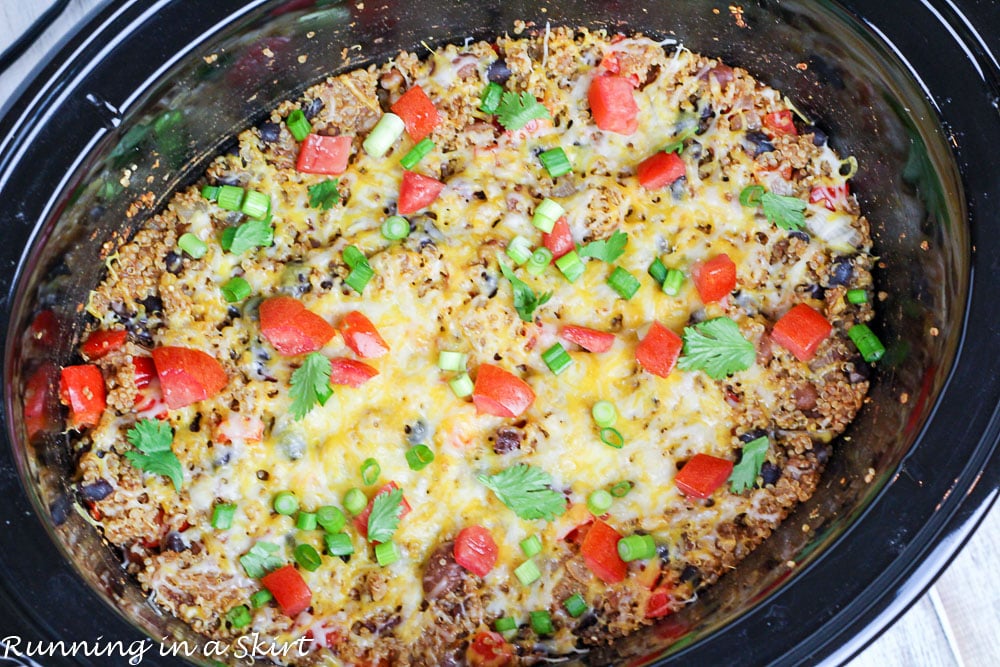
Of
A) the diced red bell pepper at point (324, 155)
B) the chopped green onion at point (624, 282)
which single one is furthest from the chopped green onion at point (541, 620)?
the diced red bell pepper at point (324, 155)

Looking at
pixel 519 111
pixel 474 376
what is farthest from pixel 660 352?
pixel 519 111

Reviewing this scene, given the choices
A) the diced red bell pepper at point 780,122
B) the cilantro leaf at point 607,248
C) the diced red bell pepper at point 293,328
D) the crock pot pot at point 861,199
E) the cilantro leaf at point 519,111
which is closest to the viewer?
the crock pot pot at point 861,199

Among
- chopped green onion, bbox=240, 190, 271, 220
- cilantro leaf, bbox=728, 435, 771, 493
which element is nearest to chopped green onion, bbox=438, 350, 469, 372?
chopped green onion, bbox=240, 190, 271, 220

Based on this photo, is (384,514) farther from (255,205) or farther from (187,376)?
(255,205)

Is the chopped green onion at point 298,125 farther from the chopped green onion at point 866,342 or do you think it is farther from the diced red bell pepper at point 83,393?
the chopped green onion at point 866,342

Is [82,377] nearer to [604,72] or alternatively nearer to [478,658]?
[478,658]

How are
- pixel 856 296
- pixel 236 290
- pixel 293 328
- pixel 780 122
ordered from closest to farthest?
pixel 293 328 → pixel 236 290 → pixel 856 296 → pixel 780 122

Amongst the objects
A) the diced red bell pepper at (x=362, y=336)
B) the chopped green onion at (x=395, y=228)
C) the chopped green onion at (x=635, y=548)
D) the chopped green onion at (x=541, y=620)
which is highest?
the chopped green onion at (x=395, y=228)
